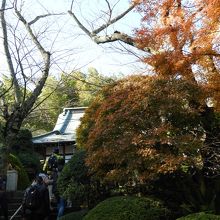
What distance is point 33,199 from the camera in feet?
26.6

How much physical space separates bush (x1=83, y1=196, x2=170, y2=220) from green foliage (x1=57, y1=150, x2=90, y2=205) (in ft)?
6.00

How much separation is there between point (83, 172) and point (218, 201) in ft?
11.1

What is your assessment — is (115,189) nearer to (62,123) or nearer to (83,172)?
(83,172)

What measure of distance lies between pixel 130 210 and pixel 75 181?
9.20 ft

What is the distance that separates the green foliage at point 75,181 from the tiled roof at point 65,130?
13.5 meters

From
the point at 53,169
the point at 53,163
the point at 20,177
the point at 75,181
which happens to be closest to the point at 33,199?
the point at 75,181

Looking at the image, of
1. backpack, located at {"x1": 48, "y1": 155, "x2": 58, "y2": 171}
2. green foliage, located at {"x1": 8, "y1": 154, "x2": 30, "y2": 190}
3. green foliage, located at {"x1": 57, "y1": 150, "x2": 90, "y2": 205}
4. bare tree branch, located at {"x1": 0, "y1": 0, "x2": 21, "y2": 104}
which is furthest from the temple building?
green foliage, located at {"x1": 57, "y1": 150, "x2": 90, "y2": 205}

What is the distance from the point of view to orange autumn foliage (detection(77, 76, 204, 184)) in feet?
26.6

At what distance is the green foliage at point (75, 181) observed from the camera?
955 centimetres

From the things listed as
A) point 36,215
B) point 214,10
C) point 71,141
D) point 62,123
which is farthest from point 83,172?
point 62,123

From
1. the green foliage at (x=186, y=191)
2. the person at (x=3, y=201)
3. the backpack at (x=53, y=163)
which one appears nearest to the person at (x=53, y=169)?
the backpack at (x=53, y=163)

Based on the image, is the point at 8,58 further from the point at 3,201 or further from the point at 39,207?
the point at 39,207

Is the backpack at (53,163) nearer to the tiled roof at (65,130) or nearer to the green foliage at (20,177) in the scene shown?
the green foliage at (20,177)

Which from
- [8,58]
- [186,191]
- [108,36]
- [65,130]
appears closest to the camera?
[186,191]
